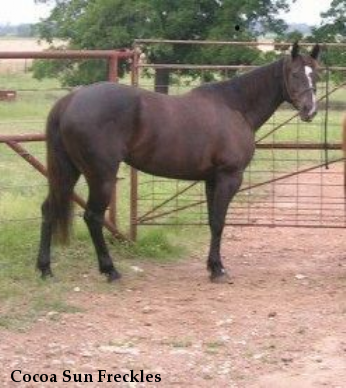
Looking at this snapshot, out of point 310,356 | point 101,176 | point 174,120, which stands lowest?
point 310,356

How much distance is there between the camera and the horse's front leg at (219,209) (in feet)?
21.9

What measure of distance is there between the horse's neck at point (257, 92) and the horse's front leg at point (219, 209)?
0.56 metres

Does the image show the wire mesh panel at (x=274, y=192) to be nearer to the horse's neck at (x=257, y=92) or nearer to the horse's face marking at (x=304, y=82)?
the horse's neck at (x=257, y=92)

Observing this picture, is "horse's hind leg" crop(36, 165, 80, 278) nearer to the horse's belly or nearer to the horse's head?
the horse's belly

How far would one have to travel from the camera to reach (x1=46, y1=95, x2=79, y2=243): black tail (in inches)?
250

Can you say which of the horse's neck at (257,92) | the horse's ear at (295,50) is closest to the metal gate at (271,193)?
the horse's neck at (257,92)

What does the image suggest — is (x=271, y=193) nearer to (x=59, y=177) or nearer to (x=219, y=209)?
(x=219, y=209)

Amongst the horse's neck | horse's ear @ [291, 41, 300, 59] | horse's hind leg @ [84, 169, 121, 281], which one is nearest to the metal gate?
the horse's neck

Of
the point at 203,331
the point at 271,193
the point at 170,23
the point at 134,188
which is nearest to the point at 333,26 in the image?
the point at 170,23

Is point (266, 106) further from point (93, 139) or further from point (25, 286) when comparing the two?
point (25, 286)

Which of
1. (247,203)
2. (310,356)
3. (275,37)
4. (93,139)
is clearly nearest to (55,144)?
(93,139)

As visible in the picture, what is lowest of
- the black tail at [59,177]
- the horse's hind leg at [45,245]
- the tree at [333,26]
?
the horse's hind leg at [45,245]

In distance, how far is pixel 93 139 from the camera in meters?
6.09

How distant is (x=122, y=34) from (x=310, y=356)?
23.0m
